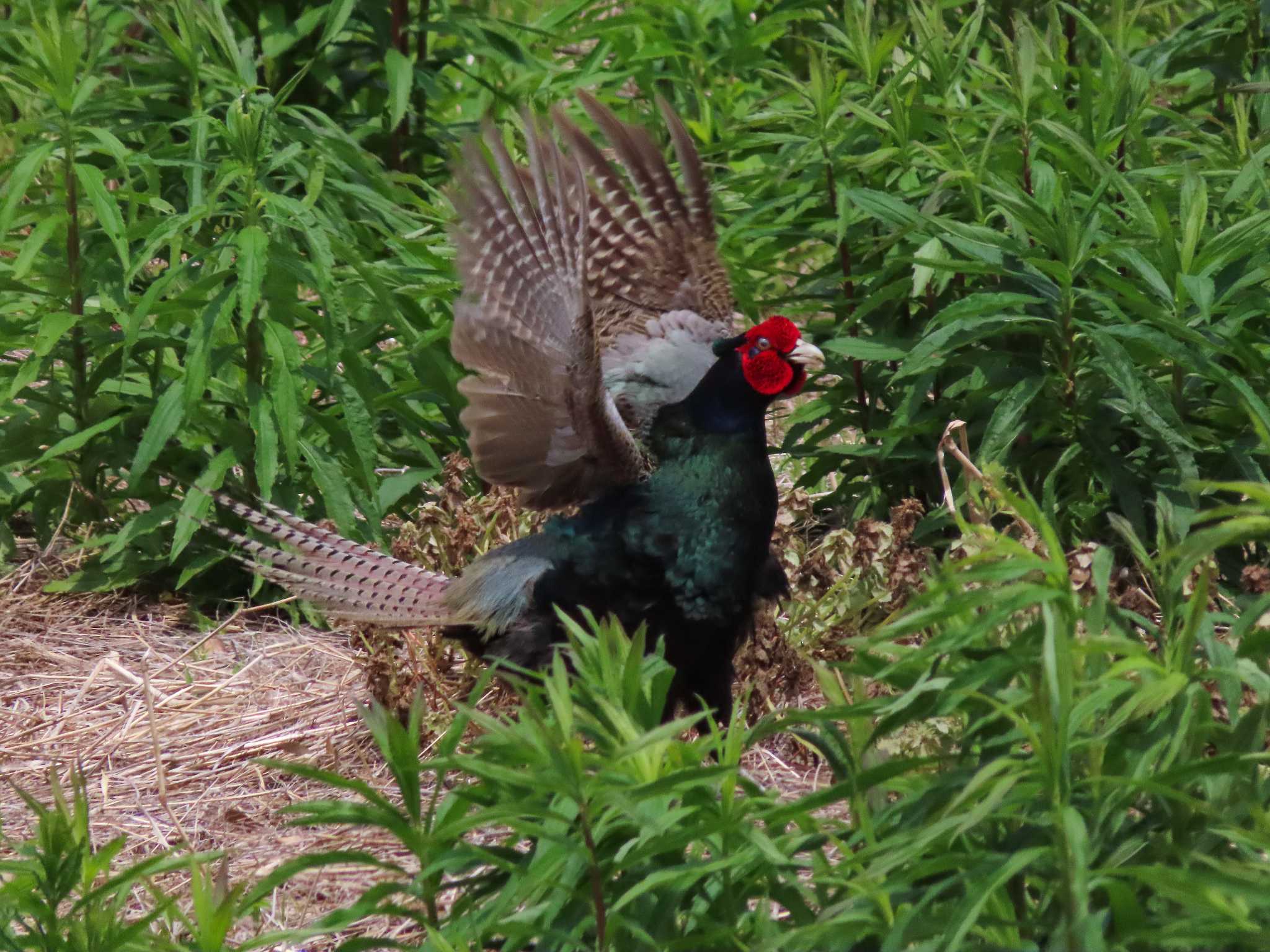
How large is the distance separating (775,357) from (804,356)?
0.23 ft

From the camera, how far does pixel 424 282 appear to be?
4.73m

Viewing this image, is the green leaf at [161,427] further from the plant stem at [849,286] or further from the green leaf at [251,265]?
the plant stem at [849,286]

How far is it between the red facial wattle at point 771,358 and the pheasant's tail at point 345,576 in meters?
0.85

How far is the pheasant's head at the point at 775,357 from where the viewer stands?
396 centimetres

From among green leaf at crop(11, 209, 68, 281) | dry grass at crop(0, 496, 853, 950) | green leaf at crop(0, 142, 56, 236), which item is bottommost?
dry grass at crop(0, 496, 853, 950)

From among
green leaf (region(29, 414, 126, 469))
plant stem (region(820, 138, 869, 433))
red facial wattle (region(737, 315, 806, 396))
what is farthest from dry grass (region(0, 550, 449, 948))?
plant stem (region(820, 138, 869, 433))

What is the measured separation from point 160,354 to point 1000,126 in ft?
7.12

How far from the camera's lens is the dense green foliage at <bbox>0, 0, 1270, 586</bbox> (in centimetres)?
391

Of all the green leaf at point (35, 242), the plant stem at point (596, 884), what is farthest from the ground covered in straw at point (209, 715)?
the plant stem at point (596, 884)

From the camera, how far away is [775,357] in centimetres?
397

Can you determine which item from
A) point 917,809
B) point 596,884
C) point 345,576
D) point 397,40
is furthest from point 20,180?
point 917,809

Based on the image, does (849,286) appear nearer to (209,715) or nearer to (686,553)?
(686,553)

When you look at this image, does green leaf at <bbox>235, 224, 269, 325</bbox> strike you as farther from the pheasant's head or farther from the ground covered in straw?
the pheasant's head

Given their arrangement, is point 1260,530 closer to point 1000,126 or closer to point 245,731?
point 1000,126
